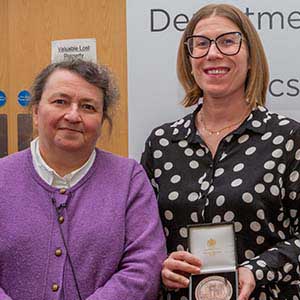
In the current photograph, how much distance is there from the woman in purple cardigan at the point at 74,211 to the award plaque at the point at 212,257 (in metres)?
0.11

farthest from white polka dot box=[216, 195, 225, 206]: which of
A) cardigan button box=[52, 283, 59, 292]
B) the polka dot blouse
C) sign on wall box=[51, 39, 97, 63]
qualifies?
sign on wall box=[51, 39, 97, 63]

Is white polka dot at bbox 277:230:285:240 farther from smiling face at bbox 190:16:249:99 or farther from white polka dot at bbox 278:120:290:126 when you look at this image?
smiling face at bbox 190:16:249:99

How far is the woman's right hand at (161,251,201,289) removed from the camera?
1.33 metres

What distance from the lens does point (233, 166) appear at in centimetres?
148

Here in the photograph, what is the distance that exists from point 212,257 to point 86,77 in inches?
22.2

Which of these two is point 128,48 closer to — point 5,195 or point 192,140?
point 192,140

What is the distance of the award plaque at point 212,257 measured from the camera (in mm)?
1316

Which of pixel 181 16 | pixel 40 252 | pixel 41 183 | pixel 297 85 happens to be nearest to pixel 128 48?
pixel 181 16

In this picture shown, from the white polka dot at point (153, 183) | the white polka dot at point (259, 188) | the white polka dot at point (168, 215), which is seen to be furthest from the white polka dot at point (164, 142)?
the white polka dot at point (259, 188)

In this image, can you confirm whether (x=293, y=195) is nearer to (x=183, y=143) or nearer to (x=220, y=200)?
(x=220, y=200)

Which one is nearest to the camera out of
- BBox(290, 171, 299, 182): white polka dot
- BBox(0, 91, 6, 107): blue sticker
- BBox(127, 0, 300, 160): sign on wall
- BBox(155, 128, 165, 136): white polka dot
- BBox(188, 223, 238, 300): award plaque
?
BBox(188, 223, 238, 300): award plaque

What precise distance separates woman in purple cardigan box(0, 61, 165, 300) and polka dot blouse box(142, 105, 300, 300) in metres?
0.10

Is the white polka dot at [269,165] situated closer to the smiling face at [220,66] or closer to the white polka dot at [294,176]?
the white polka dot at [294,176]

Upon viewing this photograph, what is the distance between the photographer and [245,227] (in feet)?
4.75
